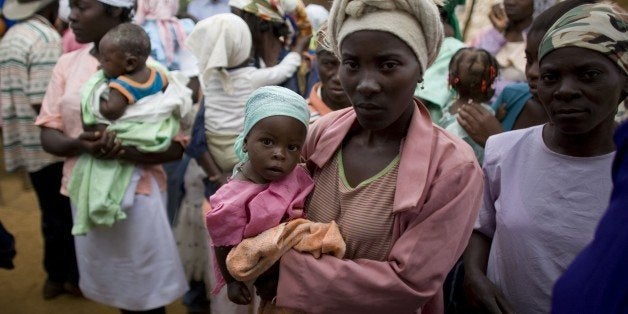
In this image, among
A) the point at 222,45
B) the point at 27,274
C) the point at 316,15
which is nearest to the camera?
the point at 222,45

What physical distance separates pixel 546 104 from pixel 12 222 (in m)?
6.05

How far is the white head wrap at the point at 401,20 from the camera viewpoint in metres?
1.69

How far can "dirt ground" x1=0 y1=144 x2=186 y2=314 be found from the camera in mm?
4742

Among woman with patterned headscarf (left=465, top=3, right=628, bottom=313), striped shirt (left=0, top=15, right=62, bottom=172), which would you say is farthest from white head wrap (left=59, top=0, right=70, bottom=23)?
woman with patterned headscarf (left=465, top=3, right=628, bottom=313)

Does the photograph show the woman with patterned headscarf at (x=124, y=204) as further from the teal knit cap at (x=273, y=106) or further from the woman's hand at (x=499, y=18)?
the woman's hand at (x=499, y=18)

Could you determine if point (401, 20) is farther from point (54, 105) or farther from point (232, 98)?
point (54, 105)

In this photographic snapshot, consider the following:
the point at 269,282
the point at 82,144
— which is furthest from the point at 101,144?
the point at 269,282

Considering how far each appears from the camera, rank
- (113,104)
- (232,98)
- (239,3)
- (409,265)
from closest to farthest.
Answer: (409,265) < (113,104) < (232,98) < (239,3)

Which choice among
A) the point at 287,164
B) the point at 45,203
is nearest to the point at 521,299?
the point at 287,164

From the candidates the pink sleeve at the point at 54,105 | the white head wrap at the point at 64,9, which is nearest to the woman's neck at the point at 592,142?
the pink sleeve at the point at 54,105

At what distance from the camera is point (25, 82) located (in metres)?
4.11

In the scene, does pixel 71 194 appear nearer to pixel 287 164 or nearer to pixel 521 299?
pixel 287 164

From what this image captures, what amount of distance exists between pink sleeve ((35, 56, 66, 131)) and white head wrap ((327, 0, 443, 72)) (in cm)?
217

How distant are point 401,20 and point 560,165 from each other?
2.45 feet
